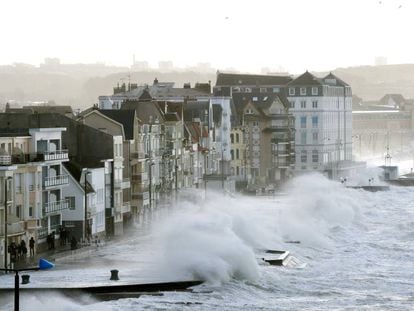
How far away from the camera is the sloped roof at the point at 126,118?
231 ft

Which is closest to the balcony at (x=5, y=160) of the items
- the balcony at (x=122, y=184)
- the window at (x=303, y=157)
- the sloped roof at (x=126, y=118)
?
the balcony at (x=122, y=184)

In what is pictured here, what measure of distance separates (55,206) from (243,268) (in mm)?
11013

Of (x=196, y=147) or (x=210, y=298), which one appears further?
(x=196, y=147)

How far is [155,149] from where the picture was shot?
78750mm

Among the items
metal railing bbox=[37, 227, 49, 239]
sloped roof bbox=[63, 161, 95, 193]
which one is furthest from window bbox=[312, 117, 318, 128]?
metal railing bbox=[37, 227, 49, 239]

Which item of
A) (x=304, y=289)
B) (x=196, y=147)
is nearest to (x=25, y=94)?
(x=196, y=147)

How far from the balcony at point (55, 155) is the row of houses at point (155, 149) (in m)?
0.07

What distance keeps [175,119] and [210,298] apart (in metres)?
46.8

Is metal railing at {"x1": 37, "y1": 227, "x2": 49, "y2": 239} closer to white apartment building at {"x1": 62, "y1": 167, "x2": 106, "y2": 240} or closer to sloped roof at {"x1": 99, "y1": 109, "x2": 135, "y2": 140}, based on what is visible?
white apartment building at {"x1": 62, "y1": 167, "x2": 106, "y2": 240}

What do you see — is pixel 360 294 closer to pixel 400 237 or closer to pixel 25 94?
pixel 400 237

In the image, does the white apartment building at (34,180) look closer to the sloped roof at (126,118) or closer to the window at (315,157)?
the sloped roof at (126,118)

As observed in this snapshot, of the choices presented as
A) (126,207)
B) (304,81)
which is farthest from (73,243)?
(304,81)

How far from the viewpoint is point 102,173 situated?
61969 mm

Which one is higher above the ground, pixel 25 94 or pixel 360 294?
pixel 25 94
